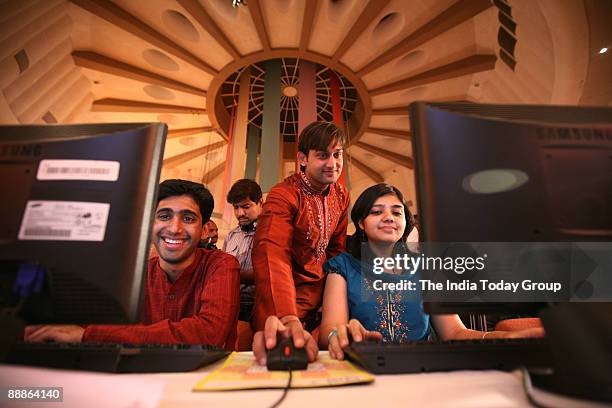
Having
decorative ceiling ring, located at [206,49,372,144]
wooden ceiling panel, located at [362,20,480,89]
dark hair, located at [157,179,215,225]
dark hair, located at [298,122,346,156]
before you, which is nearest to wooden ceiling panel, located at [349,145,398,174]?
decorative ceiling ring, located at [206,49,372,144]

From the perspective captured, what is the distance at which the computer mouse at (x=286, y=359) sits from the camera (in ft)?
2.17

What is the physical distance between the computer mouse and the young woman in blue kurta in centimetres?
40

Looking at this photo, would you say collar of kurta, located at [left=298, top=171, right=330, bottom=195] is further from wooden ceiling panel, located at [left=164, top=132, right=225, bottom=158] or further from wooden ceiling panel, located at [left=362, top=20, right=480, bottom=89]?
wooden ceiling panel, located at [left=164, top=132, right=225, bottom=158]

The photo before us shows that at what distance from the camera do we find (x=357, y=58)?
17.6 feet

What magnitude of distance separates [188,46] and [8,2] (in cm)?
204

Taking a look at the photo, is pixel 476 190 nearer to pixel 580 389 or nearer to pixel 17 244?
pixel 580 389

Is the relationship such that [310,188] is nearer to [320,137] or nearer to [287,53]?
[320,137]

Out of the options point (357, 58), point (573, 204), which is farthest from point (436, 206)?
point (357, 58)

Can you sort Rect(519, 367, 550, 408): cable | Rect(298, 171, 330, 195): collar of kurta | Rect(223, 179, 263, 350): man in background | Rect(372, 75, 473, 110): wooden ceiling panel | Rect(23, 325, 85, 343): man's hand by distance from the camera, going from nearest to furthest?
Rect(519, 367, 550, 408): cable → Rect(23, 325, 85, 343): man's hand → Rect(298, 171, 330, 195): collar of kurta → Rect(223, 179, 263, 350): man in background → Rect(372, 75, 473, 110): wooden ceiling panel

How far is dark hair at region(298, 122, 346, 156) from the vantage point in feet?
5.03

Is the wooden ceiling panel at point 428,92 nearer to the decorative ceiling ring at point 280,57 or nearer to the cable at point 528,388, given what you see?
the decorative ceiling ring at point 280,57

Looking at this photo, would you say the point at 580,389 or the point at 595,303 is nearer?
the point at 580,389

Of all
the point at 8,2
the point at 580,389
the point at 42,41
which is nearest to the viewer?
the point at 580,389

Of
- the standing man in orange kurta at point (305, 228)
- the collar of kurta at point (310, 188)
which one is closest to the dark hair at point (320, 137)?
the standing man in orange kurta at point (305, 228)
